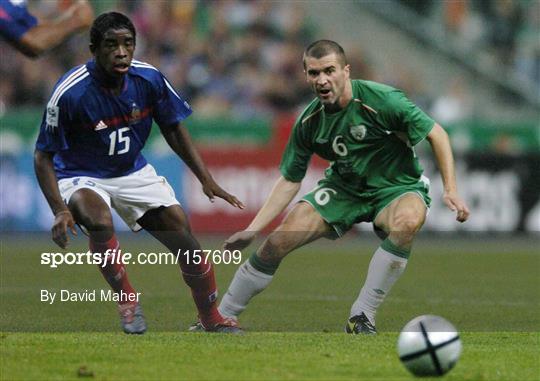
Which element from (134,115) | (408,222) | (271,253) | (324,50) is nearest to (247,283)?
(271,253)

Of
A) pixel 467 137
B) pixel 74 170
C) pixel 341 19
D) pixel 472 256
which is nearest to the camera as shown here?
pixel 74 170

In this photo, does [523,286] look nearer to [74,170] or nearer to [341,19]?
[74,170]

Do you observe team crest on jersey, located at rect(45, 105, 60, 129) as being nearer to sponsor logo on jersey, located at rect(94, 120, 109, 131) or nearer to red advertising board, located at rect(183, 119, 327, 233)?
sponsor logo on jersey, located at rect(94, 120, 109, 131)

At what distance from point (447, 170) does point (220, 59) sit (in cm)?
1228

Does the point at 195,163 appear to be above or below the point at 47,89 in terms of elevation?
above

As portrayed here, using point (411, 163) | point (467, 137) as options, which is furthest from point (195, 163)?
point (467, 137)

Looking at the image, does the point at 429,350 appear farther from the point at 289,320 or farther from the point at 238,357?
the point at 289,320

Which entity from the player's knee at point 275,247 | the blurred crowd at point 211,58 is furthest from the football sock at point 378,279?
the blurred crowd at point 211,58

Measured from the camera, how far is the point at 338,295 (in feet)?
40.4

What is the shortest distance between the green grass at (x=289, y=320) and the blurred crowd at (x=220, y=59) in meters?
3.32

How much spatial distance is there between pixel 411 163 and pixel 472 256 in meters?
7.52

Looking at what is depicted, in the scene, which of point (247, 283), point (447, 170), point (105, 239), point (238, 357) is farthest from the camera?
point (247, 283)

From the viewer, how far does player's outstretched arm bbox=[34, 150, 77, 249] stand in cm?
808

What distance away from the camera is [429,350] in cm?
688
